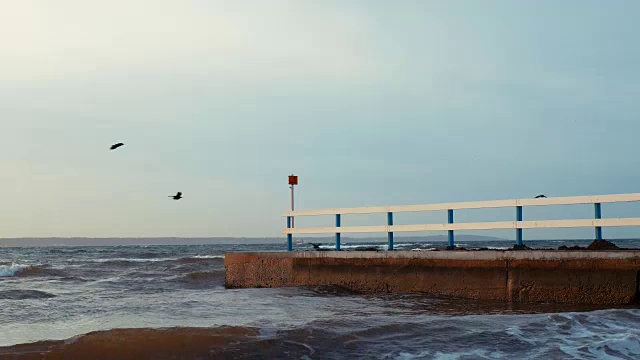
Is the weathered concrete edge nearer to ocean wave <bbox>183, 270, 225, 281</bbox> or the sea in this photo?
the sea

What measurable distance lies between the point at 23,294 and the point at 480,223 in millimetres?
10389

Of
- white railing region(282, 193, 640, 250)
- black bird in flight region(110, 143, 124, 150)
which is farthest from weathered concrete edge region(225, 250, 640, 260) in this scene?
black bird in flight region(110, 143, 124, 150)

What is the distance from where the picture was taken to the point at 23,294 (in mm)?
15820

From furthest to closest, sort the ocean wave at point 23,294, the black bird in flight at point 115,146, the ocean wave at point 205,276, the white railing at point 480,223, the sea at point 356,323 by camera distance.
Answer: the ocean wave at point 205,276 < the ocean wave at point 23,294 < the black bird in flight at point 115,146 < the white railing at point 480,223 < the sea at point 356,323

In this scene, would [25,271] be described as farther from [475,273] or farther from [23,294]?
[475,273]

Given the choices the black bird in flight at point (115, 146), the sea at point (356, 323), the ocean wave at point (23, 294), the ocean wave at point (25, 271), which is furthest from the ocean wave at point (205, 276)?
the ocean wave at point (25, 271)

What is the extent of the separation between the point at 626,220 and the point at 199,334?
5.92 m

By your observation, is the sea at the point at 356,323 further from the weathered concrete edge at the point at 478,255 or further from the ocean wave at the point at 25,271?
the ocean wave at the point at 25,271

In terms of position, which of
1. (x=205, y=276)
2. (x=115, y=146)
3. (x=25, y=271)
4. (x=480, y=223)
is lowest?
(x=25, y=271)

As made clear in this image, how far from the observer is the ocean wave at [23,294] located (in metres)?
15.2

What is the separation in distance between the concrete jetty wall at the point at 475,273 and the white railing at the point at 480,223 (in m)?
0.62

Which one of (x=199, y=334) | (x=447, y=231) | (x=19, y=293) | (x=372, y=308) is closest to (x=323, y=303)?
(x=372, y=308)

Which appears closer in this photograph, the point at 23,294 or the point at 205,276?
the point at 23,294

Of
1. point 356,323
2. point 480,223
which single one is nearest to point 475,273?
point 480,223
